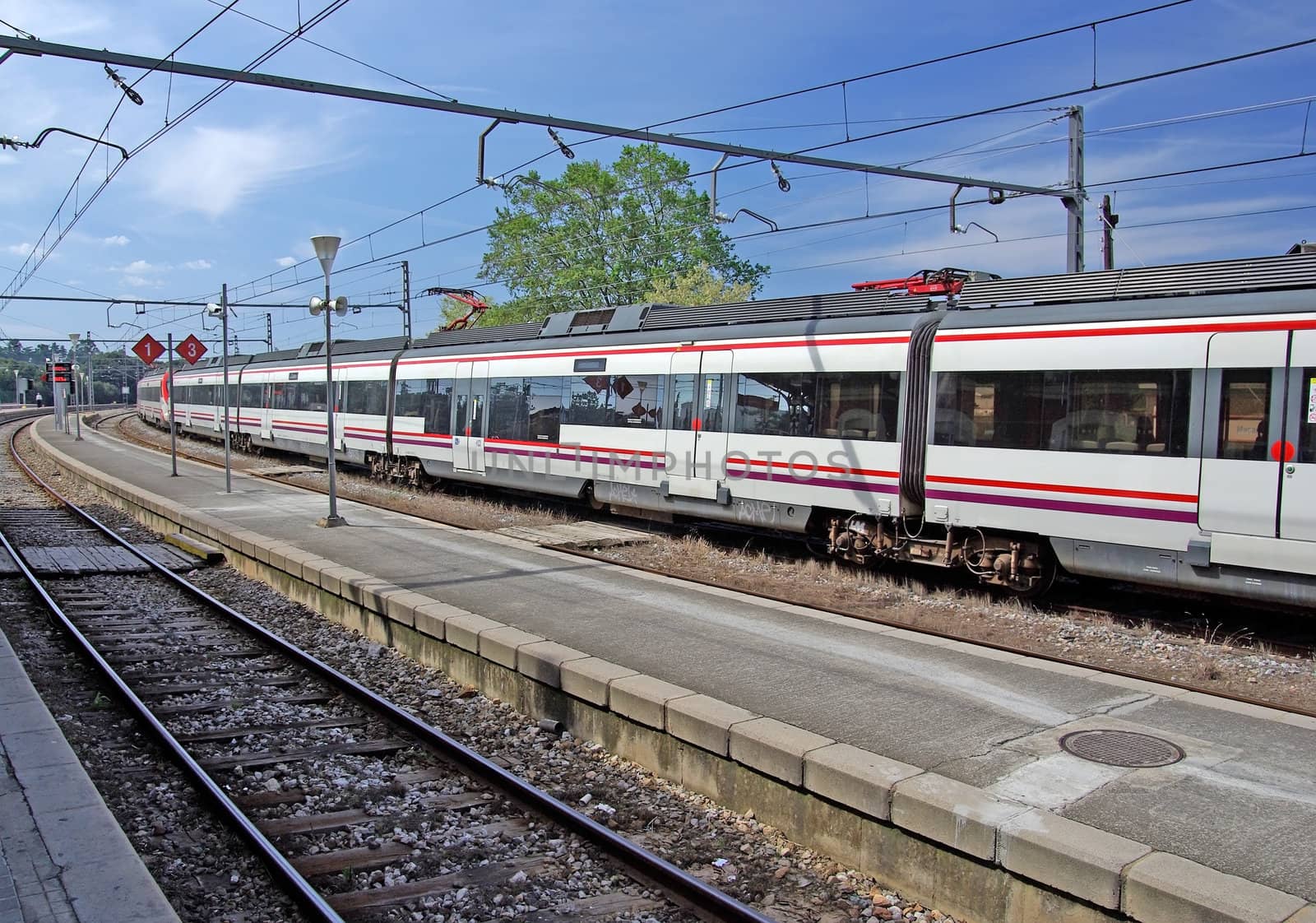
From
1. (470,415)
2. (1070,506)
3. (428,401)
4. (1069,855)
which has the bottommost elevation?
(1069,855)

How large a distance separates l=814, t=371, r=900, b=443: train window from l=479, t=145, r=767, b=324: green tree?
33623 millimetres

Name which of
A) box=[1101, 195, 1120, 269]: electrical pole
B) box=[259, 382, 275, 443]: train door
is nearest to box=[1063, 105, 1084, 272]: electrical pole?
box=[1101, 195, 1120, 269]: electrical pole

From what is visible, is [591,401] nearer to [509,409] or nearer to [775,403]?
[509,409]

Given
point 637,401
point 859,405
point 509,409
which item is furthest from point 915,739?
point 509,409

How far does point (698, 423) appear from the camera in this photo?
1295 cm

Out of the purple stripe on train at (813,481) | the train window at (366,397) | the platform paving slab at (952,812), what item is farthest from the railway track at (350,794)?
the train window at (366,397)

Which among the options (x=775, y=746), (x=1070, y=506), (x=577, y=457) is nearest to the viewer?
(x=775, y=746)

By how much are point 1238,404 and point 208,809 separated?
27.5ft

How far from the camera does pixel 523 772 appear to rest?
5.95m

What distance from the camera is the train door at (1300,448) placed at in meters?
7.62

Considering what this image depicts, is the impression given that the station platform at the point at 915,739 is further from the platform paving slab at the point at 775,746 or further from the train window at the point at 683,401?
the train window at the point at 683,401

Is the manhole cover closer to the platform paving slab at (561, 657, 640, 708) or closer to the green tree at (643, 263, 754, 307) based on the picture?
the platform paving slab at (561, 657, 640, 708)

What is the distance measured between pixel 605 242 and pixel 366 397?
25.2 m

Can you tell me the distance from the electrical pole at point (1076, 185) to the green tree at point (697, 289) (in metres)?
26.9
